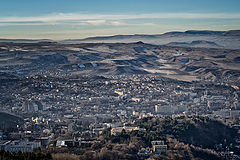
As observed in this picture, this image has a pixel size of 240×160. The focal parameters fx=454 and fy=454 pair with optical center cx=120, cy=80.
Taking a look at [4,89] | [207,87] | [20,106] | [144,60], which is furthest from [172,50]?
[20,106]

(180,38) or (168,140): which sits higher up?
(168,140)

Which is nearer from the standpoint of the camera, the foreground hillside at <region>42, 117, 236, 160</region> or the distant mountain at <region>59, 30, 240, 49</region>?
the foreground hillside at <region>42, 117, 236, 160</region>

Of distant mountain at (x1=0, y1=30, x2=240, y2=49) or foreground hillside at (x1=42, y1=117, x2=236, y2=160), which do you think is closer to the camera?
foreground hillside at (x1=42, y1=117, x2=236, y2=160)

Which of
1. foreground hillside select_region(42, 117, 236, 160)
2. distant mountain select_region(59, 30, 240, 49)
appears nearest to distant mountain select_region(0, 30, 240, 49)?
distant mountain select_region(59, 30, 240, 49)

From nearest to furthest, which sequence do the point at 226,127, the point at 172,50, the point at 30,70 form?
the point at 226,127, the point at 30,70, the point at 172,50

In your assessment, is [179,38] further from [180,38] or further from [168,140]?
[168,140]

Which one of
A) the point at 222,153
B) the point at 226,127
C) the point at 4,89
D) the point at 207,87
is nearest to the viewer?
the point at 222,153

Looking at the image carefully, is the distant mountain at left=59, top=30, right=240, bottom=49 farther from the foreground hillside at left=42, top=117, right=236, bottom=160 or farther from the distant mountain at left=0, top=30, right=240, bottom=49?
the foreground hillside at left=42, top=117, right=236, bottom=160

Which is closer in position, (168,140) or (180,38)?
(168,140)

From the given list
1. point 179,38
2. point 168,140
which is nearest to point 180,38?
point 179,38

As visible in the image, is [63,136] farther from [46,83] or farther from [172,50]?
[172,50]

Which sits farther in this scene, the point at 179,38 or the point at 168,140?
the point at 179,38
